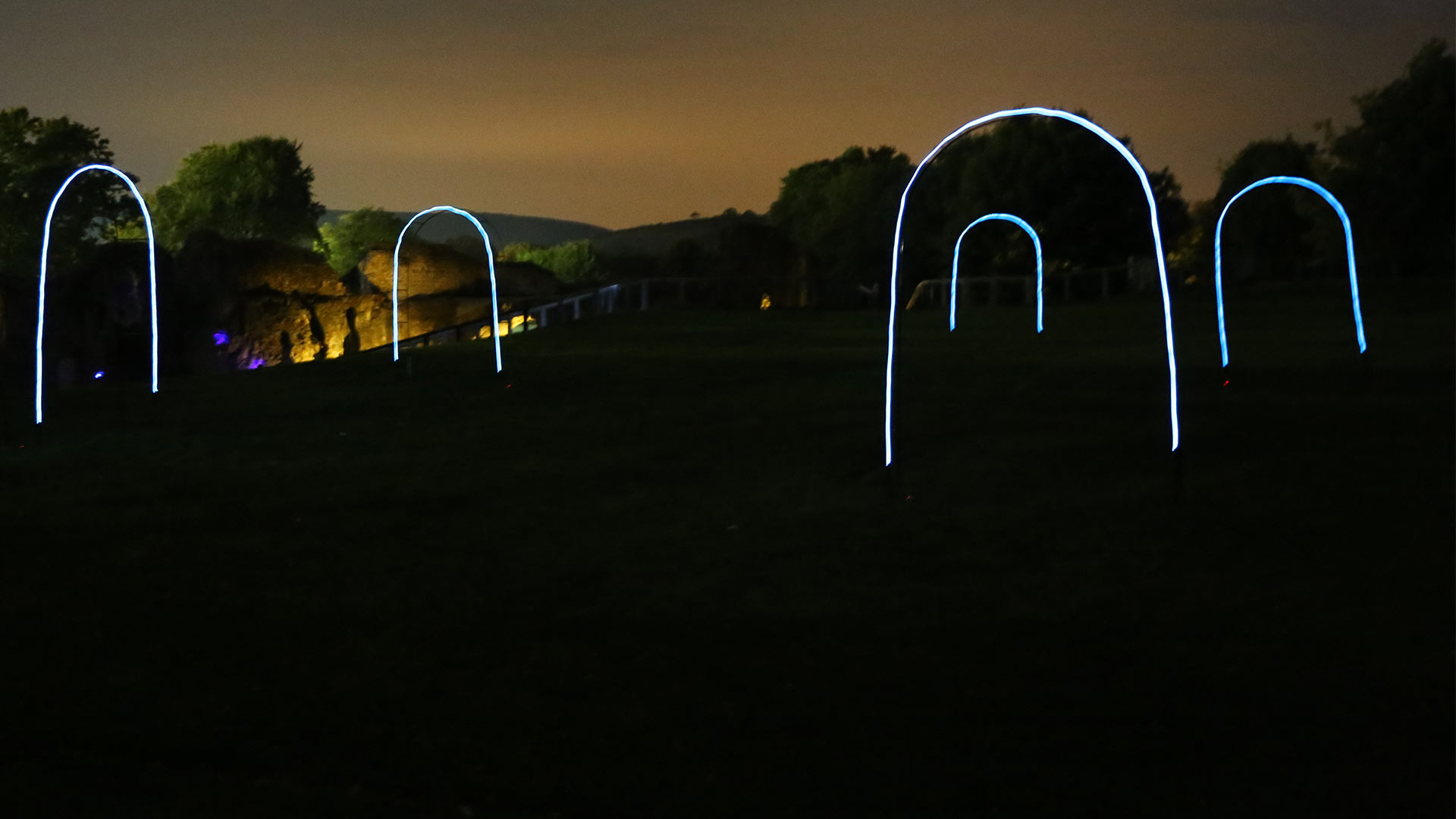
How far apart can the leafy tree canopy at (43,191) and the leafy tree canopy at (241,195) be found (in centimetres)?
1741

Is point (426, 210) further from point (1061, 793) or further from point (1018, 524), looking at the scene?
point (1061, 793)

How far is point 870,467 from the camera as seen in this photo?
1297 centimetres

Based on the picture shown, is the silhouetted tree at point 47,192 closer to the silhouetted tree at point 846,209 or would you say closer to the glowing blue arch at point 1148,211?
the silhouetted tree at point 846,209

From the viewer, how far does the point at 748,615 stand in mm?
7938

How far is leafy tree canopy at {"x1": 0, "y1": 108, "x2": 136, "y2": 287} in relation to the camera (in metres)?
65.9

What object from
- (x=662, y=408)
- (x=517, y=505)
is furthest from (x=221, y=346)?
(x=517, y=505)

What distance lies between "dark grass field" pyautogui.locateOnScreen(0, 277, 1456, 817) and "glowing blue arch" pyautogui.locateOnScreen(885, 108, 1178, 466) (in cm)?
87

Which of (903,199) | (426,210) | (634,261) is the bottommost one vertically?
(903,199)

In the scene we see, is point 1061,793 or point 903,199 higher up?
point 903,199

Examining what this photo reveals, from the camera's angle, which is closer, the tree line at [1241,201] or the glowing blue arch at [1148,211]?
the glowing blue arch at [1148,211]

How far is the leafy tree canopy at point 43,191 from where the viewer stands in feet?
216

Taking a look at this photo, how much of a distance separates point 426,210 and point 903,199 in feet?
40.7

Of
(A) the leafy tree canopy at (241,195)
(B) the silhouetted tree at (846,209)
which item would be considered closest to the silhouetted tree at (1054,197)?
(B) the silhouetted tree at (846,209)

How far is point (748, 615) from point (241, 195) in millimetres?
85912
